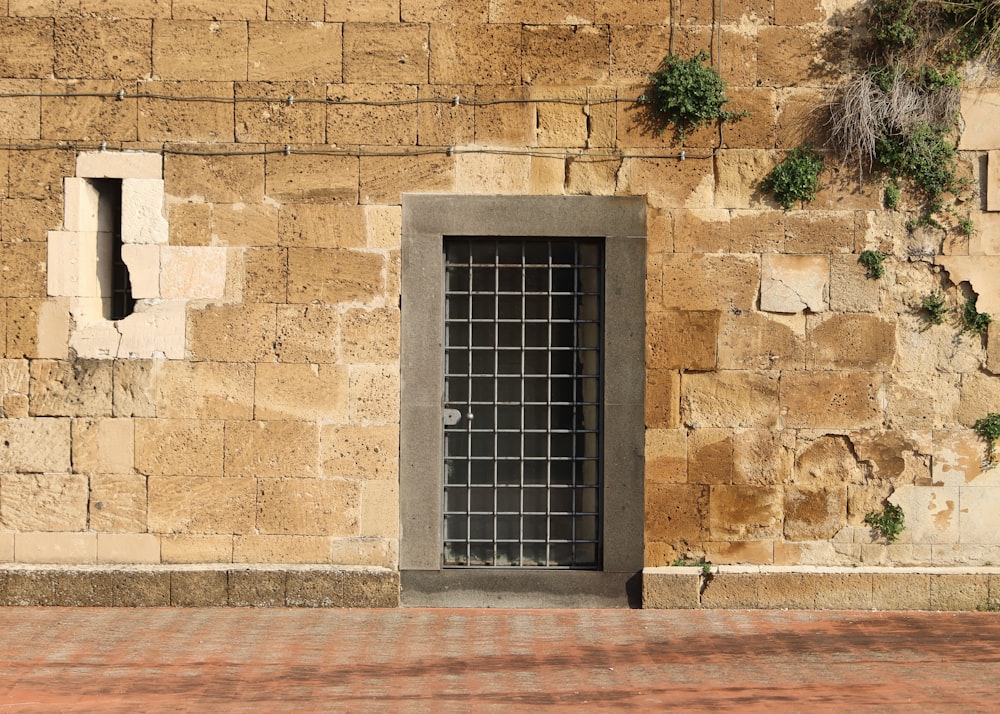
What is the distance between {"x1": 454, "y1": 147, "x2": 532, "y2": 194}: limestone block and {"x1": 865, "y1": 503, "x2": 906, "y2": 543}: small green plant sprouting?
306 cm

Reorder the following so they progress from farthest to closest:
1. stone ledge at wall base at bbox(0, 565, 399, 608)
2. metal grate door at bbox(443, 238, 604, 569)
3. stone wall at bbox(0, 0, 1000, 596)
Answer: metal grate door at bbox(443, 238, 604, 569)
stone wall at bbox(0, 0, 1000, 596)
stone ledge at wall base at bbox(0, 565, 399, 608)

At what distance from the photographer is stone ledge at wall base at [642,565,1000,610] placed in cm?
630

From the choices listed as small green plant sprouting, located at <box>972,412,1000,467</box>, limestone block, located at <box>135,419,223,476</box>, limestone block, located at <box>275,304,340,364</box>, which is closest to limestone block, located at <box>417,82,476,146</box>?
limestone block, located at <box>275,304,340,364</box>

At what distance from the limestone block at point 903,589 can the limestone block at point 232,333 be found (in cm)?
411

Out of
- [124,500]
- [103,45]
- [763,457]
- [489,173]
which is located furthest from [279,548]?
[103,45]

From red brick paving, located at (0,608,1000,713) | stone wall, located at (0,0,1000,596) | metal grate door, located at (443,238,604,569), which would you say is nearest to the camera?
red brick paving, located at (0,608,1000,713)

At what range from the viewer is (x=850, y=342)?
21.0ft

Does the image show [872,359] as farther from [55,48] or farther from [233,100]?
[55,48]

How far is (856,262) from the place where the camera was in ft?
21.0

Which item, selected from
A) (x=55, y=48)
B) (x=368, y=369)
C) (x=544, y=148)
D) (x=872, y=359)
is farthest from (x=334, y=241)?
(x=872, y=359)

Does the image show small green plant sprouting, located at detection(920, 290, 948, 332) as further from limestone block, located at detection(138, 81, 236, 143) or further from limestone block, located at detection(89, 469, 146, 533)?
limestone block, located at detection(89, 469, 146, 533)

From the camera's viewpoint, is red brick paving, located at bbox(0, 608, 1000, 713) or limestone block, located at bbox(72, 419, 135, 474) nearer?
red brick paving, located at bbox(0, 608, 1000, 713)

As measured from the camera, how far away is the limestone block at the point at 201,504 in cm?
634

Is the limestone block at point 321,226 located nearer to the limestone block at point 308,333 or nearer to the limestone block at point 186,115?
the limestone block at point 308,333
